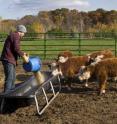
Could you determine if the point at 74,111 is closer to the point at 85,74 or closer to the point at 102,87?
the point at 102,87

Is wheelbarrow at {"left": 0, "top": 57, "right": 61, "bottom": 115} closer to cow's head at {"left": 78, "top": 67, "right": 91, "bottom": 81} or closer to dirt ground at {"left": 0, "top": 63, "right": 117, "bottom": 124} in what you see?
dirt ground at {"left": 0, "top": 63, "right": 117, "bottom": 124}

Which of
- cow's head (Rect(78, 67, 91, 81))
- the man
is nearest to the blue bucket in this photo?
the man

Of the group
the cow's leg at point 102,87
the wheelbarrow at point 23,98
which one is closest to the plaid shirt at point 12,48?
the wheelbarrow at point 23,98

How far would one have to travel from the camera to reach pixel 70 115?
848cm

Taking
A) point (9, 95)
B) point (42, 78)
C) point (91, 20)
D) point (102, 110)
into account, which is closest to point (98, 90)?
point (42, 78)

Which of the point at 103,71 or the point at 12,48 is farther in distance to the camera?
the point at 103,71

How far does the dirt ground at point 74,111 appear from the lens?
8109 millimetres

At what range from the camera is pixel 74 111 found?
29.0 feet

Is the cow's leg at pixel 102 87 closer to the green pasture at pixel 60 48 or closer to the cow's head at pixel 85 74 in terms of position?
the cow's head at pixel 85 74

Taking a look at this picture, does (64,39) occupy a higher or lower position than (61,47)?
higher

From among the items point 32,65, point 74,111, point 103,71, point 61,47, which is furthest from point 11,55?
point 61,47

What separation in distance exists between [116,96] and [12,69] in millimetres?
2687

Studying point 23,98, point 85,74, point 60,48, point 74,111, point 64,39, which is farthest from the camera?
point 60,48

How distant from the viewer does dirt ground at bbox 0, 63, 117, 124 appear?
811cm
